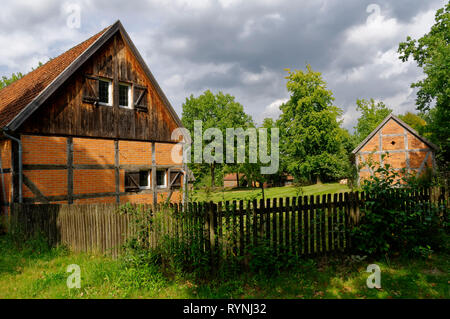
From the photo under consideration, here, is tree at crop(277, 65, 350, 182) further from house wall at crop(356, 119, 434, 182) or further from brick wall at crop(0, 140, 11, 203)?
brick wall at crop(0, 140, 11, 203)

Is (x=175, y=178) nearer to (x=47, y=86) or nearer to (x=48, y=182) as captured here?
(x=48, y=182)

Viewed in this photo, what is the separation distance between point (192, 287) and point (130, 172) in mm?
9042

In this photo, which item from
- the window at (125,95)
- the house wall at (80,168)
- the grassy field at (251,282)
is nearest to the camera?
the grassy field at (251,282)

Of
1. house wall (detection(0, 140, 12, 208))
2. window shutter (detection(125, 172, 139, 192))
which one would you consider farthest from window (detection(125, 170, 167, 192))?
house wall (detection(0, 140, 12, 208))

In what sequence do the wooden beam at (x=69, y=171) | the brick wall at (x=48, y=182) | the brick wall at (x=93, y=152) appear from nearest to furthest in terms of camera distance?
the brick wall at (x=48, y=182) → the wooden beam at (x=69, y=171) → the brick wall at (x=93, y=152)

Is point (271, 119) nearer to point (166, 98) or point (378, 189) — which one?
point (166, 98)

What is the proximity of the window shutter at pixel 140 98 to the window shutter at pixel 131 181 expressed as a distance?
3136mm

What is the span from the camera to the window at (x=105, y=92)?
481 inches

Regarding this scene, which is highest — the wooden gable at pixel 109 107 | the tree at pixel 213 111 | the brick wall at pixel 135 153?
the tree at pixel 213 111

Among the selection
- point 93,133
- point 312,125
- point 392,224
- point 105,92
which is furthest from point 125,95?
point 312,125

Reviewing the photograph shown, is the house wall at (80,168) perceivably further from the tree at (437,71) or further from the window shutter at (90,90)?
the tree at (437,71)

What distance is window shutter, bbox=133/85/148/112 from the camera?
43.5ft

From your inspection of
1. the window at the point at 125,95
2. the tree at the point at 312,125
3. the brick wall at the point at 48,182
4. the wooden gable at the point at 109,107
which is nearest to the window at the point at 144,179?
the wooden gable at the point at 109,107

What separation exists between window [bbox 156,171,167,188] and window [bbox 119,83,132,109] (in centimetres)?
360
